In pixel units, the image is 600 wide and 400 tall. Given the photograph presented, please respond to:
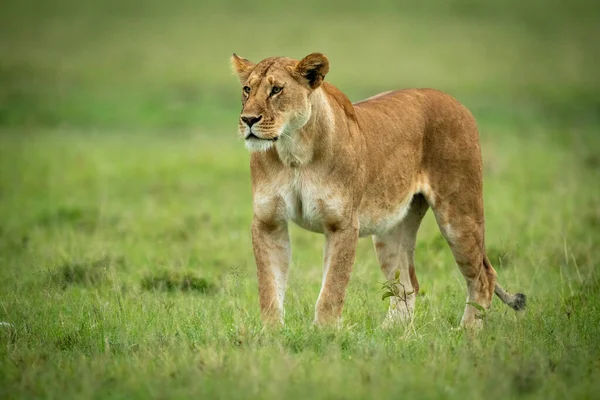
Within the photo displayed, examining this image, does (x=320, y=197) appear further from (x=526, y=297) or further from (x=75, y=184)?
(x=75, y=184)

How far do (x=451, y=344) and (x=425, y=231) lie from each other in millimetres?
5419

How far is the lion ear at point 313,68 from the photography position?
5.93 meters

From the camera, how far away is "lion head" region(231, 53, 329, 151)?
5.79 metres

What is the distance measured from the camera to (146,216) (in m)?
11.4

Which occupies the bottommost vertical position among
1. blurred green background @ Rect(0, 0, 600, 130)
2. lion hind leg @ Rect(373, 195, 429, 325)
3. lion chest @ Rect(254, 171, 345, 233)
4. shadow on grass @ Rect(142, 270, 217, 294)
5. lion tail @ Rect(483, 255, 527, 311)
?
blurred green background @ Rect(0, 0, 600, 130)

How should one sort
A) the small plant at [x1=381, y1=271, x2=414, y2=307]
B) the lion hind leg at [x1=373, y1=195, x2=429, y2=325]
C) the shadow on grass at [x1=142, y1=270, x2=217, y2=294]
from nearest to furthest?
1. the small plant at [x1=381, y1=271, x2=414, y2=307]
2. the lion hind leg at [x1=373, y1=195, x2=429, y2=325]
3. the shadow on grass at [x1=142, y1=270, x2=217, y2=294]

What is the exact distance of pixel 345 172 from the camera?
6.14m

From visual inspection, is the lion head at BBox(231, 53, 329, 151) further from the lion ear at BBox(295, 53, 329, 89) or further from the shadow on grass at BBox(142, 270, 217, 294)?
the shadow on grass at BBox(142, 270, 217, 294)

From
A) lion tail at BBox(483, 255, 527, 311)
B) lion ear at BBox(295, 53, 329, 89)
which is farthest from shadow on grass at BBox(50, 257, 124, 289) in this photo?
lion tail at BBox(483, 255, 527, 311)

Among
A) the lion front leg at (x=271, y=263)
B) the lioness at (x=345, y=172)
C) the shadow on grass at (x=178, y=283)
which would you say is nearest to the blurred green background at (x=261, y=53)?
the shadow on grass at (x=178, y=283)

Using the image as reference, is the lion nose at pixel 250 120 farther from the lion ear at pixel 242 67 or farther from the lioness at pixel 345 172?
the lion ear at pixel 242 67

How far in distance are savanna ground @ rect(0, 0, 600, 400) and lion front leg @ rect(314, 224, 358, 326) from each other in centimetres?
18

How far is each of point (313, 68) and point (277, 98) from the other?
11.3 inches

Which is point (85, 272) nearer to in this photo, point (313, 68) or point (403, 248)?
point (403, 248)
